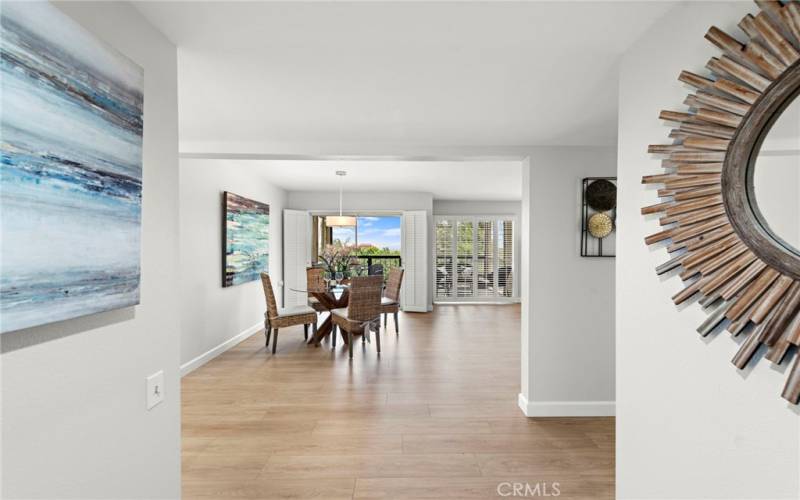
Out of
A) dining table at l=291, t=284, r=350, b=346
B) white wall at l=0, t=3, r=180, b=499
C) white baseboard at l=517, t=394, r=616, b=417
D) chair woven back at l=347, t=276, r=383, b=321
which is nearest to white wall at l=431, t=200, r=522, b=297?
dining table at l=291, t=284, r=350, b=346

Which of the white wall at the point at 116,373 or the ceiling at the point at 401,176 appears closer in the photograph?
the white wall at the point at 116,373

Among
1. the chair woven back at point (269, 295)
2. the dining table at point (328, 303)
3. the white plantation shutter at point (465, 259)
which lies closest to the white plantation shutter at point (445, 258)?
the white plantation shutter at point (465, 259)

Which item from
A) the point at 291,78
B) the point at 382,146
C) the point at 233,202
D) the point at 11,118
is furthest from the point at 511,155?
the point at 233,202

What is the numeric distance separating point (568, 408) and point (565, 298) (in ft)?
3.04

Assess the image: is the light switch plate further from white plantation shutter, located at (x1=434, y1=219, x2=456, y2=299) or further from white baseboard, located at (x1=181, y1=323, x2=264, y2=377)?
white plantation shutter, located at (x1=434, y1=219, x2=456, y2=299)

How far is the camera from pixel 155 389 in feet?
4.60

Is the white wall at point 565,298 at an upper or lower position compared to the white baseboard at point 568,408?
upper

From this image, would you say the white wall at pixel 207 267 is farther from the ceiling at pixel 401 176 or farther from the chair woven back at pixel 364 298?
the chair woven back at pixel 364 298

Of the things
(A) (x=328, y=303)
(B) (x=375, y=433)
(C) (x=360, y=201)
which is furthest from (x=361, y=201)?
(B) (x=375, y=433)

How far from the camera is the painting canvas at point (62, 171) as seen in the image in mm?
815

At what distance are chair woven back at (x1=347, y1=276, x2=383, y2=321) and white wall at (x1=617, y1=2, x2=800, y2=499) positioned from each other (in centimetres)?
328

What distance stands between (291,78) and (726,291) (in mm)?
1972

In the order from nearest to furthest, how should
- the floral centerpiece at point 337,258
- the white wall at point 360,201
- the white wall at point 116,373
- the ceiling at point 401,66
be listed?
1. the white wall at point 116,373
2. the ceiling at point 401,66
3. the floral centerpiece at point 337,258
4. the white wall at point 360,201

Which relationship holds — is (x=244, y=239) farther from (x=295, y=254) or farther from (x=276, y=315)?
(x=295, y=254)
